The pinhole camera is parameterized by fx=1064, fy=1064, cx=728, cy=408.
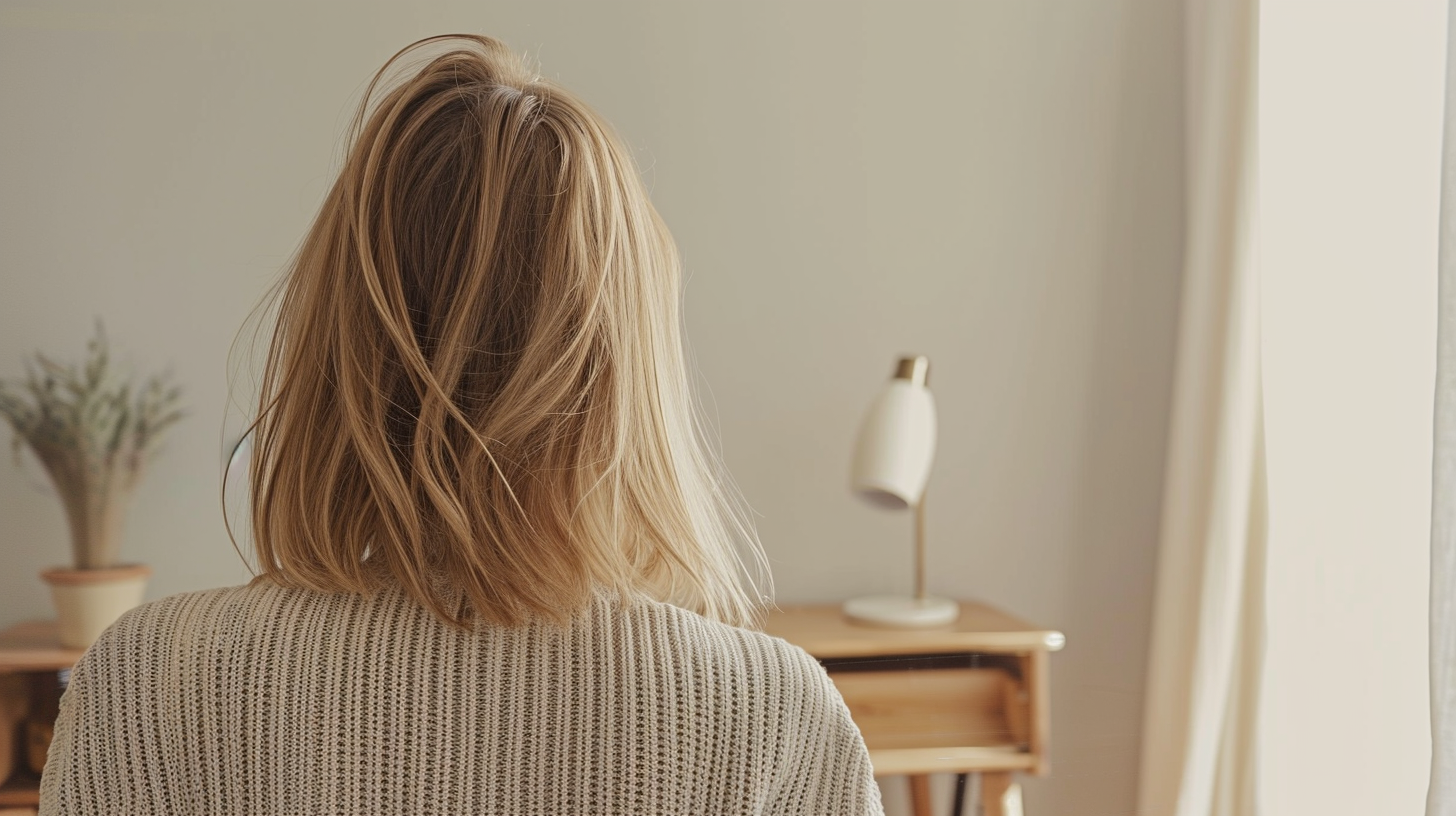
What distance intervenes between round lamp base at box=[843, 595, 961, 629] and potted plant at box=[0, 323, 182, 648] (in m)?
0.99

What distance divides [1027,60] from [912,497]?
69cm

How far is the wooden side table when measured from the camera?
130 cm

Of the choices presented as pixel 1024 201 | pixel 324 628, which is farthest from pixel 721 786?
pixel 1024 201

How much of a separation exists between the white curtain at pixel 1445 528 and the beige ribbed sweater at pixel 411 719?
2.42 ft

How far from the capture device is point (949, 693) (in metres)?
1.37

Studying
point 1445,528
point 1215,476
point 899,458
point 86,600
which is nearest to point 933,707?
point 899,458

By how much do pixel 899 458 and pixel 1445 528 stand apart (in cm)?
61

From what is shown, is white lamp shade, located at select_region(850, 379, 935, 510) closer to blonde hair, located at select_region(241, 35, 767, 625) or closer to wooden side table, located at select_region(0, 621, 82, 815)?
blonde hair, located at select_region(241, 35, 767, 625)

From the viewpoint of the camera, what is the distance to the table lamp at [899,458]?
1.40 meters

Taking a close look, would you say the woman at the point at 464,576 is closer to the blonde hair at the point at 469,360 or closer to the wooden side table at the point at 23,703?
the blonde hair at the point at 469,360

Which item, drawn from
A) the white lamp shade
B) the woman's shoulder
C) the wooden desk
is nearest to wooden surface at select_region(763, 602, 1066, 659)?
the wooden desk

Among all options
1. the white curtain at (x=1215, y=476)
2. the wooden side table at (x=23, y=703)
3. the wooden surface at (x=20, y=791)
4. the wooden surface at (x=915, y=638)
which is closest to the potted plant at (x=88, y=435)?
the wooden side table at (x=23, y=703)

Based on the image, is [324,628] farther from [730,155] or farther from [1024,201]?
[1024,201]

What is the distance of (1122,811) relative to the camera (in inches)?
64.5
